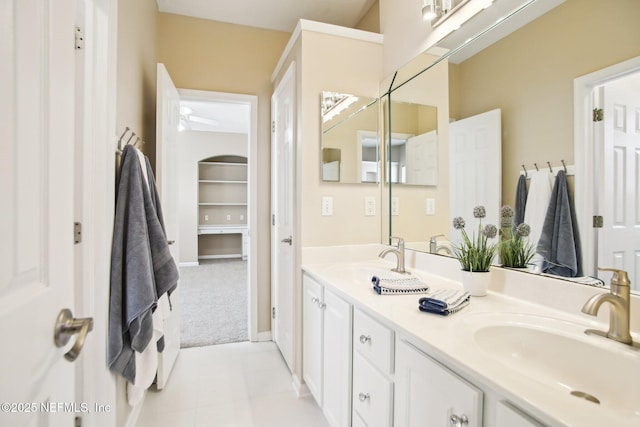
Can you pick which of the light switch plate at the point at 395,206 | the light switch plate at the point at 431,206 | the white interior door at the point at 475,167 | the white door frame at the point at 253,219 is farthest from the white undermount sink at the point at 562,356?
the white door frame at the point at 253,219

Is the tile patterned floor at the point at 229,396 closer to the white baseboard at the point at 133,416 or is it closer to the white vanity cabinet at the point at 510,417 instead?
the white baseboard at the point at 133,416

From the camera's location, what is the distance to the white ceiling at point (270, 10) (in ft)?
8.00

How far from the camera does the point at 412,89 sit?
1.91m

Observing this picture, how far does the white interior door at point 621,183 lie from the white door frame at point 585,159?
30 millimetres

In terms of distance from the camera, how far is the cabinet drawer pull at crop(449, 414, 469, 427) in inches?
29.5

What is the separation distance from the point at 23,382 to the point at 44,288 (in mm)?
182

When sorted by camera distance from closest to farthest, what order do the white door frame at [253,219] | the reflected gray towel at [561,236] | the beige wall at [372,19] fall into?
the reflected gray towel at [561,236] → the beige wall at [372,19] → the white door frame at [253,219]

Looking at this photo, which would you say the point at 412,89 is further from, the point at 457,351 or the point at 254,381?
the point at 254,381

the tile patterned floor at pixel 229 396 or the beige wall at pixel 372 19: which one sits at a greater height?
the beige wall at pixel 372 19

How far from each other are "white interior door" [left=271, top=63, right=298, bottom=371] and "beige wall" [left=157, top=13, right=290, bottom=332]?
0.10m

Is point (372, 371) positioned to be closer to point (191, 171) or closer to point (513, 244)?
point (513, 244)

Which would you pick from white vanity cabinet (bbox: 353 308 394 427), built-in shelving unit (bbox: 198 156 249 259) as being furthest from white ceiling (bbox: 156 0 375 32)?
built-in shelving unit (bbox: 198 156 249 259)

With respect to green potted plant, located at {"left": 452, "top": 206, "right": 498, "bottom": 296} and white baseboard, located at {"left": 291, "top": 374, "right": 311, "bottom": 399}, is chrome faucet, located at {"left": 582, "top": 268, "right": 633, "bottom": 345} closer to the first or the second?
green potted plant, located at {"left": 452, "top": 206, "right": 498, "bottom": 296}

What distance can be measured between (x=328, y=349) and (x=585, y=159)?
133 centimetres
